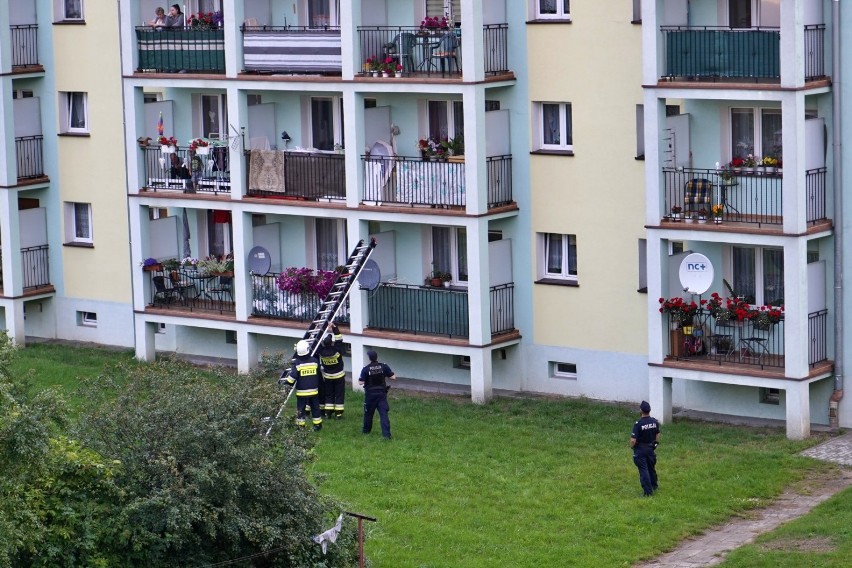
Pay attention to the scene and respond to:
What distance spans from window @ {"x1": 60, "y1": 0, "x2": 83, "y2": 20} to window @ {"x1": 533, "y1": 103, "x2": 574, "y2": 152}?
1236 centimetres

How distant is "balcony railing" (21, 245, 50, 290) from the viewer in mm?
43938

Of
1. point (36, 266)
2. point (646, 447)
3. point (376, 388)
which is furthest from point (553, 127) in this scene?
point (36, 266)

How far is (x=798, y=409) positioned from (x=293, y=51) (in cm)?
1303

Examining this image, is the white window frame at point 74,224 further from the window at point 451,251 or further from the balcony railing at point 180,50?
the window at point 451,251

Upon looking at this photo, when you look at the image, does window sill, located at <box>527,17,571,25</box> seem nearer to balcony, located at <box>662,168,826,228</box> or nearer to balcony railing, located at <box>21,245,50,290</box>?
balcony, located at <box>662,168,826,228</box>

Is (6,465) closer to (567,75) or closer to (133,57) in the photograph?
(567,75)

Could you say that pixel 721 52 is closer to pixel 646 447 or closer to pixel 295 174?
pixel 646 447

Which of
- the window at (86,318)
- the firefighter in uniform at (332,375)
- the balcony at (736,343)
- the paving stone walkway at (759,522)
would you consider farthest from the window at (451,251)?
the window at (86,318)

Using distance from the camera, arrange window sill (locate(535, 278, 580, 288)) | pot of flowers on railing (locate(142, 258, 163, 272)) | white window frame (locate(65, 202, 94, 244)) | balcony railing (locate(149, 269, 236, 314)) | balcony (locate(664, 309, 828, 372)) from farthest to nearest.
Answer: white window frame (locate(65, 202, 94, 244)), pot of flowers on railing (locate(142, 258, 163, 272)), balcony railing (locate(149, 269, 236, 314)), window sill (locate(535, 278, 580, 288)), balcony (locate(664, 309, 828, 372))

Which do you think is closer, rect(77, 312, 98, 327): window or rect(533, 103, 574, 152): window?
rect(533, 103, 574, 152): window

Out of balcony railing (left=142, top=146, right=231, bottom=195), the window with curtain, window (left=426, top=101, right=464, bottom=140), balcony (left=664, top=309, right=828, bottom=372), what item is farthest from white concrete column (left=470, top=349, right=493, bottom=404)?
balcony railing (left=142, top=146, right=231, bottom=195)

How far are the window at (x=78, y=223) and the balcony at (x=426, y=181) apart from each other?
900 cm

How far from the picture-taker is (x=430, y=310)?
1465 inches

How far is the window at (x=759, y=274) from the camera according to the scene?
33656mm
